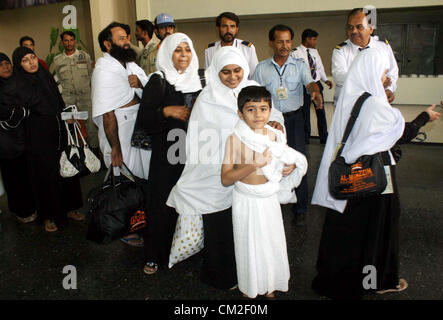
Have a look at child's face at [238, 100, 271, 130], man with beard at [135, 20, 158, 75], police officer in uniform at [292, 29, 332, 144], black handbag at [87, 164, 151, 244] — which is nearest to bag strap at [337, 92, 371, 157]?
child's face at [238, 100, 271, 130]

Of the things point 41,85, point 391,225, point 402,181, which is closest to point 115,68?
point 41,85

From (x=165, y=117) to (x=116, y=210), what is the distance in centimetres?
74

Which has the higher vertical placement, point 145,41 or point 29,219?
point 145,41

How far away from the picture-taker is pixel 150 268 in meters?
2.62

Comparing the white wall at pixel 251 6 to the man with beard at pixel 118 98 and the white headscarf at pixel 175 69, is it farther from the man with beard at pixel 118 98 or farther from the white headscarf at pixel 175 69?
the white headscarf at pixel 175 69

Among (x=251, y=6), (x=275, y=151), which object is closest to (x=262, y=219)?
(x=275, y=151)

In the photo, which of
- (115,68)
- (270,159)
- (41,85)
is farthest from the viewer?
(41,85)

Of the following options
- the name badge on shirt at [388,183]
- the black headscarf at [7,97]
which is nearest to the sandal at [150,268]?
the name badge on shirt at [388,183]

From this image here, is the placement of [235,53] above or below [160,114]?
above

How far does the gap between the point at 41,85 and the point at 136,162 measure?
121 centimetres

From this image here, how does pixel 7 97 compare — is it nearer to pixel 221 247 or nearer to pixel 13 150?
pixel 13 150

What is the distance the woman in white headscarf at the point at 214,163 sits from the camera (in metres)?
2.14
